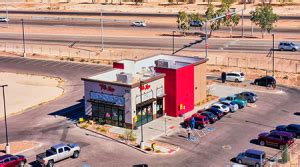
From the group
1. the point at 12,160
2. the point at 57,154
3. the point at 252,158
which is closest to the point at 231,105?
the point at 252,158

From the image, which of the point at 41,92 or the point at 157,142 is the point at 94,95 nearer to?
the point at 157,142

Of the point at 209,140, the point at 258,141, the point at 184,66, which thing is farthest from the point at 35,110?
the point at 258,141

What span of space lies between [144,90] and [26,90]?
31.8 meters

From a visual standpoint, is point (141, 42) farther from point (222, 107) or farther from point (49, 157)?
point (49, 157)

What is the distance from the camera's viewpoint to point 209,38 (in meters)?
130

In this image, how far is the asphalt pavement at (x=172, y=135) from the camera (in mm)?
58188

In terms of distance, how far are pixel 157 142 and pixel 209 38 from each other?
70.0m

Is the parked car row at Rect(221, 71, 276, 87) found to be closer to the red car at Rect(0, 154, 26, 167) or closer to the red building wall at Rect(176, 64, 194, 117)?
the red building wall at Rect(176, 64, 194, 117)

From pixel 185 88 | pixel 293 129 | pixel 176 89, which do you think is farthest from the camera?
pixel 185 88

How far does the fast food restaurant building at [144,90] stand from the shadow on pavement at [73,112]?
2.89m

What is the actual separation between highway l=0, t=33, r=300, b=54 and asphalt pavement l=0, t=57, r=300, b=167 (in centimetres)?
3095

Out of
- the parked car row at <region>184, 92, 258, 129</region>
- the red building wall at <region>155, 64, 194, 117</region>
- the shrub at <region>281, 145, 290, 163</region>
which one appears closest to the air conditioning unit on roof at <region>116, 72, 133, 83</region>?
the red building wall at <region>155, 64, 194, 117</region>

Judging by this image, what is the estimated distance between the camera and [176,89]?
72938 millimetres

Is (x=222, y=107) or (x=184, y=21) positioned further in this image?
(x=184, y=21)
